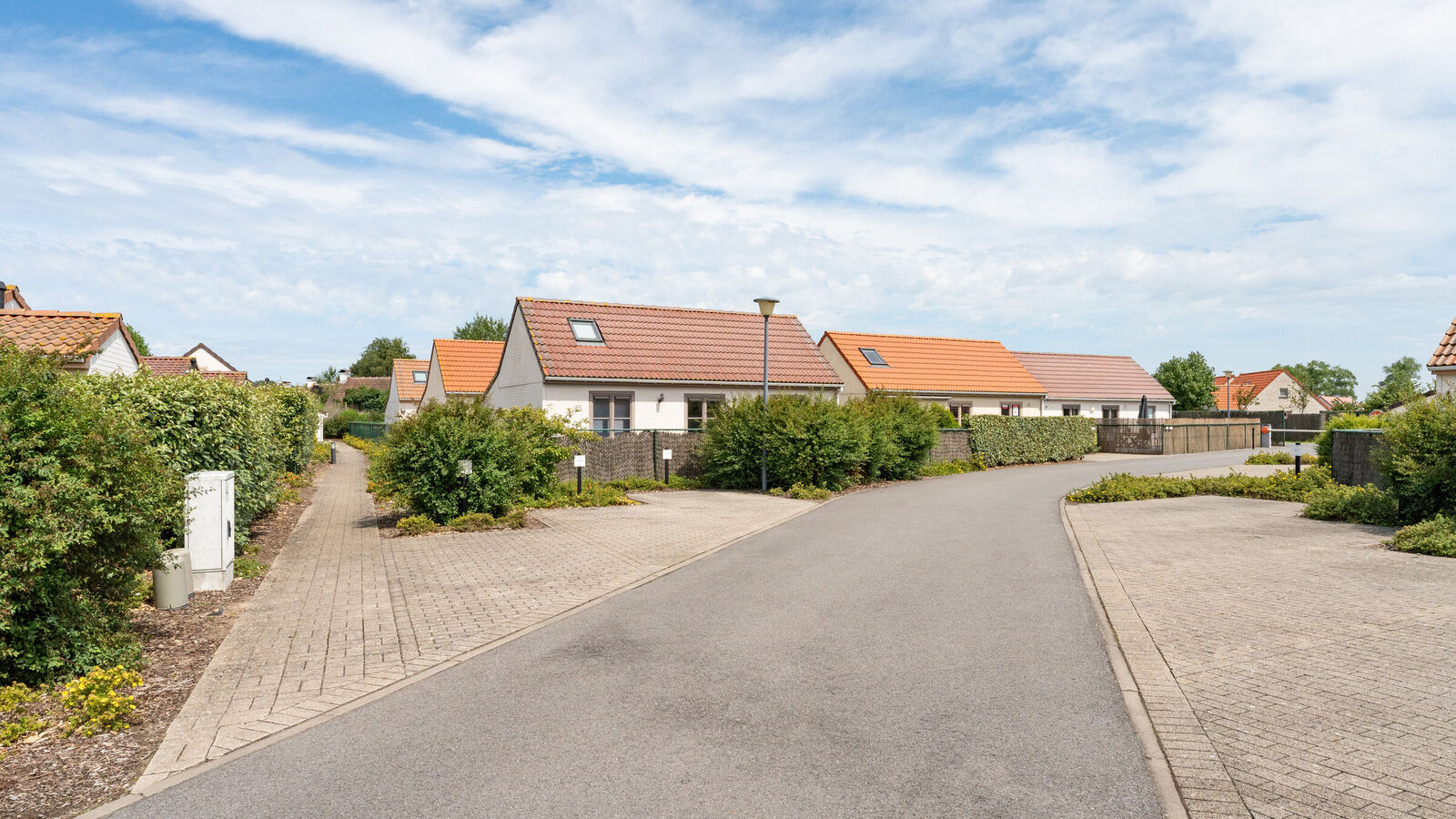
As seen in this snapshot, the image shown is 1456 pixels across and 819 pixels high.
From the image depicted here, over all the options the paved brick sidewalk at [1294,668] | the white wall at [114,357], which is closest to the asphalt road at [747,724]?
the paved brick sidewalk at [1294,668]

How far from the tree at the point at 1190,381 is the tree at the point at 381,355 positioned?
8088 cm

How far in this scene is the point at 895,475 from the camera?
2505 cm

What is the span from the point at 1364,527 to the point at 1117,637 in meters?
8.73

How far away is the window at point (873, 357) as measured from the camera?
123ft

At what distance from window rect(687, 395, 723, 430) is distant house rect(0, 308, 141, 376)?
14.3 m

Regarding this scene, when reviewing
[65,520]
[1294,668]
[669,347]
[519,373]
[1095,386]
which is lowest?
[1294,668]

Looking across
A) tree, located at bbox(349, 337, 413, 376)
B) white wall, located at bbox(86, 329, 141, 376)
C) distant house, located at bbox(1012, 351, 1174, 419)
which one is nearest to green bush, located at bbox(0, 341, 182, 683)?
white wall, located at bbox(86, 329, 141, 376)

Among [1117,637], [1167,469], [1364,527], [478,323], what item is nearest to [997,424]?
[1167,469]

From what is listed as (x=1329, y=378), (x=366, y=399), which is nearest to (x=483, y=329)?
(x=366, y=399)

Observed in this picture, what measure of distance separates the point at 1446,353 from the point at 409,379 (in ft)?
157

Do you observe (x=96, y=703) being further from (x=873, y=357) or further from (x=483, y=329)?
(x=483, y=329)

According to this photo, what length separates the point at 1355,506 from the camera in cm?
1438

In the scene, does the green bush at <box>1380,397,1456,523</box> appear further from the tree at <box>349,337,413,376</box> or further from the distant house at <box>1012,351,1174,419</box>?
the tree at <box>349,337,413,376</box>

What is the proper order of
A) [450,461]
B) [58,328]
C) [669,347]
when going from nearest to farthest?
1. [450,461]
2. [58,328]
3. [669,347]
